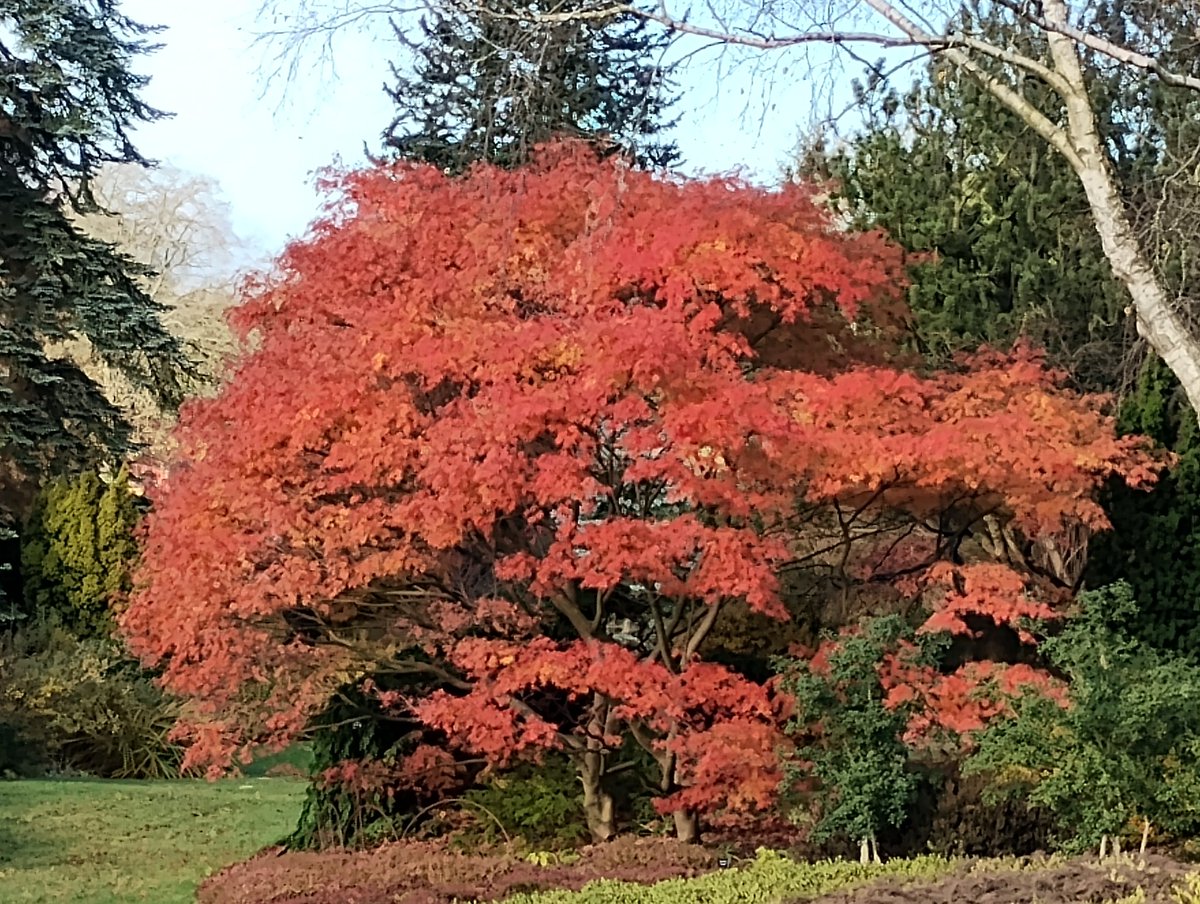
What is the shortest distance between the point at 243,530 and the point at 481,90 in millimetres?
2788

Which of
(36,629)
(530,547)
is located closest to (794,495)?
(530,547)

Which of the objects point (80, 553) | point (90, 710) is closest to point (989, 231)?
point (90, 710)

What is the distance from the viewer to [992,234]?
1054 cm

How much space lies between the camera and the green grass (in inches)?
331

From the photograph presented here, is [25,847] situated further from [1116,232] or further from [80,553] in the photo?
[1116,232]

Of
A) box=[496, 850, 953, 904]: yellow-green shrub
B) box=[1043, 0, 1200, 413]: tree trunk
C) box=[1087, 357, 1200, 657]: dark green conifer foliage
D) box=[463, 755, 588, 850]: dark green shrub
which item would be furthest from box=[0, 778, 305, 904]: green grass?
box=[1087, 357, 1200, 657]: dark green conifer foliage

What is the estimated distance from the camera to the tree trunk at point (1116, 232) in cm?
555

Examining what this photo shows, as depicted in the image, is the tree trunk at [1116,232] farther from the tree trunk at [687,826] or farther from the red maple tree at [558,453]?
the tree trunk at [687,826]

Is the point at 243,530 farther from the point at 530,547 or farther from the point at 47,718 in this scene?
the point at 47,718

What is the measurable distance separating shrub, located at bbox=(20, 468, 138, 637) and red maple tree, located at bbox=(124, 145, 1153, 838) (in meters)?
7.36

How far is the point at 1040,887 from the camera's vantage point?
450 centimetres

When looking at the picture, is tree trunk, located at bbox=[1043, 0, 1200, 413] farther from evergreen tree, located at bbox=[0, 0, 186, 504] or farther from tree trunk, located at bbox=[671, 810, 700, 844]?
evergreen tree, located at bbox=[0, 0, 186, 504]

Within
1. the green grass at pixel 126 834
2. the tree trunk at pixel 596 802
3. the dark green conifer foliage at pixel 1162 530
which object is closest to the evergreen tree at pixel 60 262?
the green grass at pixel 126 834

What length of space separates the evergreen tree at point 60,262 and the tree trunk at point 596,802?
10.0 m
